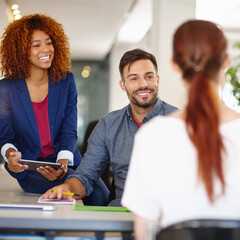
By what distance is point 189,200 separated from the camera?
1.32m

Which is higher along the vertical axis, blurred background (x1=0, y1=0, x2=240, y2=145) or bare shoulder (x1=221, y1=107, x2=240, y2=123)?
blurred background (x1=0, y1=0, x2=240, y2=145)

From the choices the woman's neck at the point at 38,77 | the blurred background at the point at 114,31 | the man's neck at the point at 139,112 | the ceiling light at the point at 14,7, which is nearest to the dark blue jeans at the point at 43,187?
the man's neck at the point at 139,112

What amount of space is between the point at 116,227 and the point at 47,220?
233 millimetres

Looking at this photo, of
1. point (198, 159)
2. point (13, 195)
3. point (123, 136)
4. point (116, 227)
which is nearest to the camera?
point (198, 159)

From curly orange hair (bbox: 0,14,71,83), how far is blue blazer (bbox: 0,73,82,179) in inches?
3.1

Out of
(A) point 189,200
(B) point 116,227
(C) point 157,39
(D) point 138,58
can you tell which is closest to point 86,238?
(B) point 116,227

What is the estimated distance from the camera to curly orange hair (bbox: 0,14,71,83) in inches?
119

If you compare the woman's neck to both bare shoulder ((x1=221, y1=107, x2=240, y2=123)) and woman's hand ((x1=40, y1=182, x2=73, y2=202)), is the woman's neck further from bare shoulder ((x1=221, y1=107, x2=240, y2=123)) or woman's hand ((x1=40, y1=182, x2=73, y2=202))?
bare shoulder ((x1=221, y1=107, x2=240, y2=123))

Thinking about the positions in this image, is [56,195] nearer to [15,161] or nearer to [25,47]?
[15,161]

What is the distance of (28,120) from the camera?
2887 millimetres

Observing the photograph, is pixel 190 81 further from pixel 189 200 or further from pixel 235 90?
pixel 235 90

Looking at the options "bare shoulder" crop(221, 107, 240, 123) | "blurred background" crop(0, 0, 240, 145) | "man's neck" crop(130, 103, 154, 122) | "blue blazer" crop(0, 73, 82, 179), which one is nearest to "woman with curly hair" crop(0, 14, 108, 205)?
"blue blazer" crop(0, 73, 82, 179)

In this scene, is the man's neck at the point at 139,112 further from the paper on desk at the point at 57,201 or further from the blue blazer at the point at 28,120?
the paper on desk at the point at 57,201

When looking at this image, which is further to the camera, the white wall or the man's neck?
the white wall
